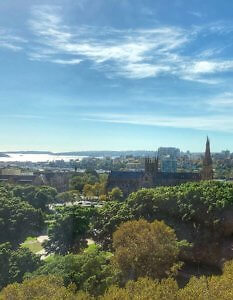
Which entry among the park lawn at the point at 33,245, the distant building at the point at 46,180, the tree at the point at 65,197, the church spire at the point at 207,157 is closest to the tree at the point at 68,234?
the park lawn at the point at 33,245

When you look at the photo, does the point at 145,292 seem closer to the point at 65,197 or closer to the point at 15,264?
the point at 15,264

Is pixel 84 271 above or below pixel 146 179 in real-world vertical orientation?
below

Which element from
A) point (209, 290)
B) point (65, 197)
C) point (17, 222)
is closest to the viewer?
point (209, 290)

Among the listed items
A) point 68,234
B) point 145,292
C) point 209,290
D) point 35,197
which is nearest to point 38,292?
point 145,292

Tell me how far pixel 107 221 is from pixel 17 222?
41.5 feet

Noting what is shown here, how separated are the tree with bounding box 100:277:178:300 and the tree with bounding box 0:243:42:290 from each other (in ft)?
35.2

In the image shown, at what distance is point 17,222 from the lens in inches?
1703

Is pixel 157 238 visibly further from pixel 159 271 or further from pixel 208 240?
pixel 208 240

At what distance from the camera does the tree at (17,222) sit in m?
41.5

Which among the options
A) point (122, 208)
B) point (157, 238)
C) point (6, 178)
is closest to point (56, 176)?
point (6, 178)

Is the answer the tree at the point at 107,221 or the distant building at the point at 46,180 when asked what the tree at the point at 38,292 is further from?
the distant building at the point at 46,180

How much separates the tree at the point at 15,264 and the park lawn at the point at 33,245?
44.8 feet

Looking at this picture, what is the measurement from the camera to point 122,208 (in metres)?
34.8

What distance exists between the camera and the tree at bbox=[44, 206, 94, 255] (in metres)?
35.1
